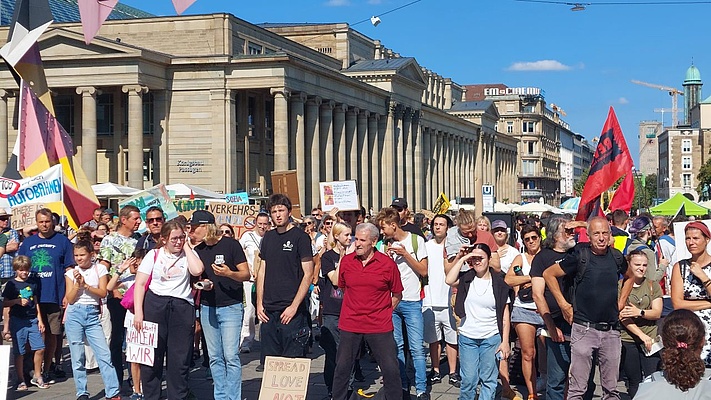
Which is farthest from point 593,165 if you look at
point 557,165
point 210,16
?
point 557,165

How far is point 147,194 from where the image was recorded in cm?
1839

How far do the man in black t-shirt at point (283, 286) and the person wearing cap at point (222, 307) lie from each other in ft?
0.94

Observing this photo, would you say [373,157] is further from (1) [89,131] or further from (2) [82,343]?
(2) [82,343]

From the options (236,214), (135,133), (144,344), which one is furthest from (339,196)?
(135,133)

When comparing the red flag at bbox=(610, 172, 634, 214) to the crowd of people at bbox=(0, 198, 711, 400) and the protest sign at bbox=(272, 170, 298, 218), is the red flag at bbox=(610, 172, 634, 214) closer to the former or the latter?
the crowd of people at bbox=(0, 198, 711, 400)

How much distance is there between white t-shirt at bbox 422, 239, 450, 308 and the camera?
11836 mm

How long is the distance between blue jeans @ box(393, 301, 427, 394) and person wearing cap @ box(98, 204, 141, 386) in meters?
3.14

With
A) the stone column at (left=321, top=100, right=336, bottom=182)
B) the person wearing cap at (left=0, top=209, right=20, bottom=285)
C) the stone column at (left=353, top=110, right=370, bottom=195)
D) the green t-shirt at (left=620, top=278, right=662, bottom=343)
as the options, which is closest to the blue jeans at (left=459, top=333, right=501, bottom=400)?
the green t-shirt at (left=620, top=278, right=662, bottom=343)

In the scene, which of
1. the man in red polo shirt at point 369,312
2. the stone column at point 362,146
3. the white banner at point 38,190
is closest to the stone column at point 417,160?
the stone column at point 362,146

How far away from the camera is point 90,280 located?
35.6 feet

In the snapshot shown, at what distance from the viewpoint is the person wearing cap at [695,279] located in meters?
8.48

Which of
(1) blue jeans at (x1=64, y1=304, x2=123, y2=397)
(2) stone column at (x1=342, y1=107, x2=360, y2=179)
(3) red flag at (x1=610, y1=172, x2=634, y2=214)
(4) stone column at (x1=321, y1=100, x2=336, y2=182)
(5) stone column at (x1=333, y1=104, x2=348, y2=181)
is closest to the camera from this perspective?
(1) blue jeans at (x1=64, y1=304, x2=123, y2=397)

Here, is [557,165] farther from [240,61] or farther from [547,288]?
[547,288]

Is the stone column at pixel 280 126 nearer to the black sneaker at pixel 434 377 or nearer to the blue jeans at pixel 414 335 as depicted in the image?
the black sneaker at pixel 434 377
